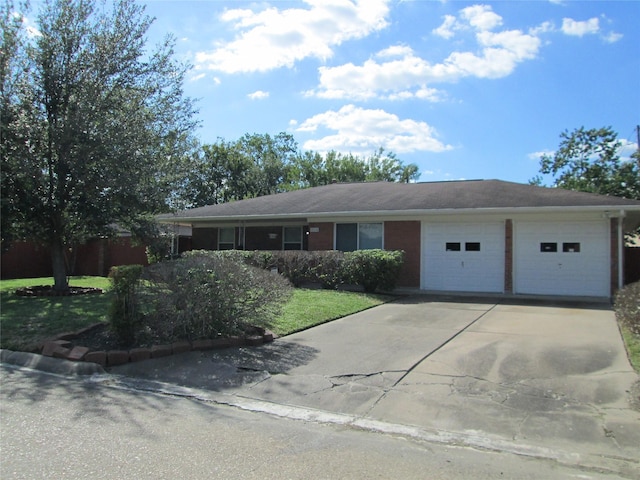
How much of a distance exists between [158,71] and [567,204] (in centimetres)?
1190

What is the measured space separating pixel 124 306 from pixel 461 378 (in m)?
5.10

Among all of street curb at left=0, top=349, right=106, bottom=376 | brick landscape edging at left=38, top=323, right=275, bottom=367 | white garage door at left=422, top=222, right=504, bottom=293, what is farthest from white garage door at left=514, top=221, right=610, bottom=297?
street curb at left=0, top=349, right=106, bottom=376

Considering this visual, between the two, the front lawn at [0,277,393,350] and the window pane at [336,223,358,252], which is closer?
the front lawn at [0,277,393,350]

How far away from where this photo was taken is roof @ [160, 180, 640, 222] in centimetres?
1419

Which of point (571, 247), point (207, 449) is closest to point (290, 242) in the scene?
point (571, 247)

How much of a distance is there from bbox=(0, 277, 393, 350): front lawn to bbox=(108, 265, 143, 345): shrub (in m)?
0.72

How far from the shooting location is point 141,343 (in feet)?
25.3

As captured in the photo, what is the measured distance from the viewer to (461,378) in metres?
6.34

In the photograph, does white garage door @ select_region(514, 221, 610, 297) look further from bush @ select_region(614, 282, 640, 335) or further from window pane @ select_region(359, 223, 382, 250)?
bush @ select_region(614, 282, 640, 335)

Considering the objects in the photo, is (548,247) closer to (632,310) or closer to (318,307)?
(318,307)

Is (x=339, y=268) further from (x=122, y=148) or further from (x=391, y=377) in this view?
(x=391, y=377)

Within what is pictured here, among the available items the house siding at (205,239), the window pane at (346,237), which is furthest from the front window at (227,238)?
the window pane at (346,237)

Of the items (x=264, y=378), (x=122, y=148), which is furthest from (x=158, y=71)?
(x=264, y=378)

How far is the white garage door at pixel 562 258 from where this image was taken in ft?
45.8
